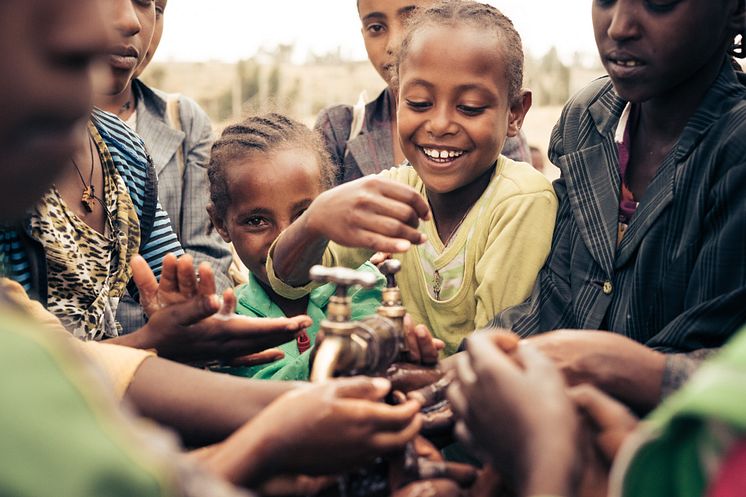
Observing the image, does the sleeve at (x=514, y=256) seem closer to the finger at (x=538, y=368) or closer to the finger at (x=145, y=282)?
the finger at (x=145, y=282)

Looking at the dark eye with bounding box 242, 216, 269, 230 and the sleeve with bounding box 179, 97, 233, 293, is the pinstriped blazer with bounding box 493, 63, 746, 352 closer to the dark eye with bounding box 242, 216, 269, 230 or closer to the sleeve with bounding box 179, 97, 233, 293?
the dark eye with bounding box 242, 216, 269, 230

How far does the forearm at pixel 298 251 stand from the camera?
95.2 inches

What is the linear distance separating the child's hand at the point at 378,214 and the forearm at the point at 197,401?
437 millimetres

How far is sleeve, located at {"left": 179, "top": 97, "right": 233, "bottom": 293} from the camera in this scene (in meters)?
4.04

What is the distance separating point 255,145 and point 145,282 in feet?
2.66

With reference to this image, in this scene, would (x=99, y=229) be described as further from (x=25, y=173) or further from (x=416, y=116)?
(x=25, y=173)

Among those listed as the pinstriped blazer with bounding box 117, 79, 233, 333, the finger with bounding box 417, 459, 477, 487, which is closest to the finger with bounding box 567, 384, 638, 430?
the finger with bounding box 417, 459, 477, 487

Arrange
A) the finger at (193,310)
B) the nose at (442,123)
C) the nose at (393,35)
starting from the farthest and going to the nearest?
the nose at (393,35) → the nose at (442,123) → the finger at (193,310)

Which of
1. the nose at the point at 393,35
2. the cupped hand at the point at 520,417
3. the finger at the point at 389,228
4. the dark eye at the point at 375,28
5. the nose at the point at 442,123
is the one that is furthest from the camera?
the dark eye at the point at 375,28

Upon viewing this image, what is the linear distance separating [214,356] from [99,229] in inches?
24.6

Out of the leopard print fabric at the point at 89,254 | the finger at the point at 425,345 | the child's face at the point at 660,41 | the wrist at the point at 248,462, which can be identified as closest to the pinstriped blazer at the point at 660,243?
the child's face at the point at 660,41

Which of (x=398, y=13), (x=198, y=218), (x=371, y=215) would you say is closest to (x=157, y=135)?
(x=198, y=218)

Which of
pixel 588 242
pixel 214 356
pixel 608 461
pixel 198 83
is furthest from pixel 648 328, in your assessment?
pixel 198 83

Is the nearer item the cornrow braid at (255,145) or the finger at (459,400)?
the finger at (459,400)
